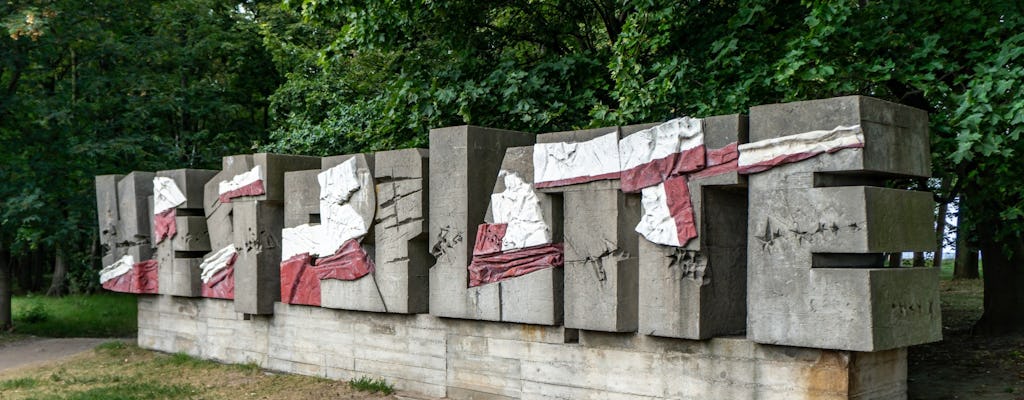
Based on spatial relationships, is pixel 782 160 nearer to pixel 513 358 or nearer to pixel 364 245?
pixel 513 358

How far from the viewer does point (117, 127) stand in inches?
653

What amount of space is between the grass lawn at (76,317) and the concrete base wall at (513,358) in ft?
19.3

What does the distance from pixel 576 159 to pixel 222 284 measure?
5636mm

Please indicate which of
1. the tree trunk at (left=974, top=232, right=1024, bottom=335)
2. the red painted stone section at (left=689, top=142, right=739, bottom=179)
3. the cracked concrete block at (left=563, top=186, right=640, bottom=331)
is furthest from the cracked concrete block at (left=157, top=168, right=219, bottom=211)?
the tree trunk at (left=974, top=232, right=1024, bottom=335)

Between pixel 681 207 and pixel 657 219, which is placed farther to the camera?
pixel 657 219

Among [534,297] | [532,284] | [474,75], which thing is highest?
[474,75]

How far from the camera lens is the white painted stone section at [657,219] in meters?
7.11

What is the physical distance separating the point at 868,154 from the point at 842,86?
A: 2312mm

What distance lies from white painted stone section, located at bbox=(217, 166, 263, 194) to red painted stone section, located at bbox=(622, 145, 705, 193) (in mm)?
4998

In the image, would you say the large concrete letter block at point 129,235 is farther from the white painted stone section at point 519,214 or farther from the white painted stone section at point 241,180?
the white painted stone section at point 519,214

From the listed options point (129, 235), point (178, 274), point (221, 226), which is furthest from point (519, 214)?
point (129, 235)

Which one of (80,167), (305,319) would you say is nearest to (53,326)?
(80,167)

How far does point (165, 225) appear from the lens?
1232 centimetres

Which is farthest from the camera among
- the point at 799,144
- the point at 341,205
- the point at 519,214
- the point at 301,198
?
the point at 301,198
